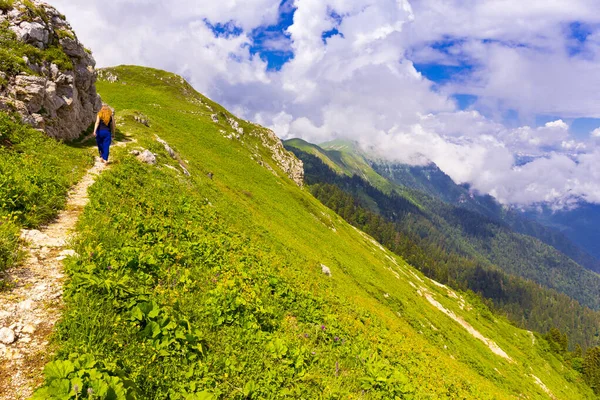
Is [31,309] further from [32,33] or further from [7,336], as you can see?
[32,33]

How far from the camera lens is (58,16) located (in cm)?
2400

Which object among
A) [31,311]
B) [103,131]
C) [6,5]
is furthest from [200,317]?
[6,5]

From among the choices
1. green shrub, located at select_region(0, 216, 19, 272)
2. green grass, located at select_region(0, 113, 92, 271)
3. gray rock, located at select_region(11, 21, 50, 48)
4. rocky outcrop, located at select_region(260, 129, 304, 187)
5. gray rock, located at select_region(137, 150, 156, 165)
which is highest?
rocky outcrop, located at select_region(260, 129, 304, 187)

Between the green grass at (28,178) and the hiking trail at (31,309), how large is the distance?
0.44 m

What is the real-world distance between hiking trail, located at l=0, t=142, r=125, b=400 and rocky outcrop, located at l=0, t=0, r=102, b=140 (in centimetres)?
1220

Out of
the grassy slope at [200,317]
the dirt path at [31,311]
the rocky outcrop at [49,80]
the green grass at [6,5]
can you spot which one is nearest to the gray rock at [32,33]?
the rocky outcrop at [49,80]

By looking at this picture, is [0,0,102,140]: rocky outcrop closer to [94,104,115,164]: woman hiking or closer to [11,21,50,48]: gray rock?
[11,21,50,48]: gray rock

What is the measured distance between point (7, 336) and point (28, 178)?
23.5 ft

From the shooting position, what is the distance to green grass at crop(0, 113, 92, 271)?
7738 millimetres

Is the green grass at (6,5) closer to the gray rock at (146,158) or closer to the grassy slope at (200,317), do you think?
the gray rock at (146,158)

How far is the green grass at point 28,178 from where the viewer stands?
7.74 metres

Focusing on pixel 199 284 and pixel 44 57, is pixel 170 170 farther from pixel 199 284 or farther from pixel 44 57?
pixel 199 284

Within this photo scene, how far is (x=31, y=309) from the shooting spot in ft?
18.8

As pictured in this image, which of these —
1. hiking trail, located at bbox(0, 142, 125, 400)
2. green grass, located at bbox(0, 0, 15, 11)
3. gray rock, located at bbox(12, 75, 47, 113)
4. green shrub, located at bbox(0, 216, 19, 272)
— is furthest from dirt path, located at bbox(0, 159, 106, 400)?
green grass, located at bbox(0, 0, 15, 11)
